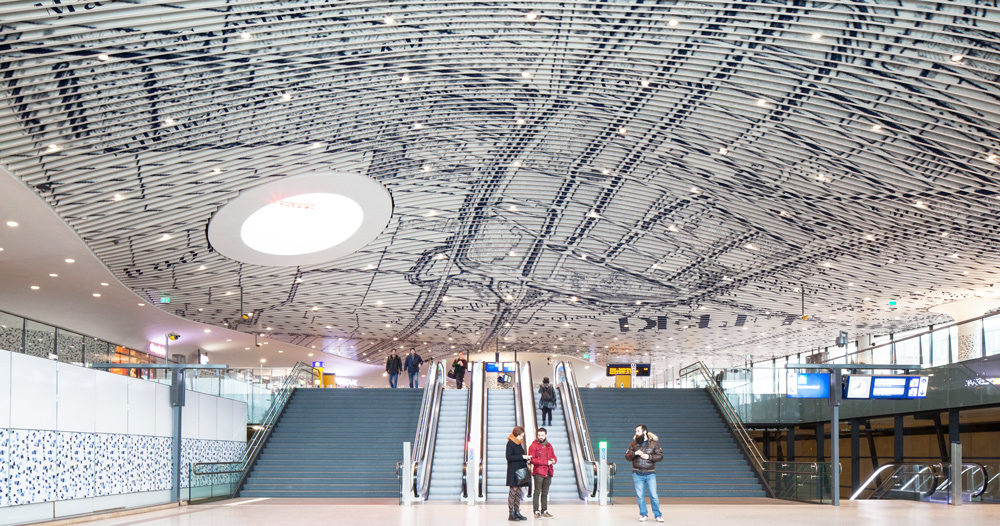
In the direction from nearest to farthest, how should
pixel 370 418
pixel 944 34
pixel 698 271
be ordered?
pixel 944 34
pixel 370 418
pixel 698 271

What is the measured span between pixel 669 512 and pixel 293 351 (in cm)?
3063

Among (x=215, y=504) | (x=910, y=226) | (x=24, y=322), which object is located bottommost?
(x=215, y=504)

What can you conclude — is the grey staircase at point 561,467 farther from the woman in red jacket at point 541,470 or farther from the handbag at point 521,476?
the handbag at point 521,476

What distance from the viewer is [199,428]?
17.3 metres

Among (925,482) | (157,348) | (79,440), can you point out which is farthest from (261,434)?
(157,348)

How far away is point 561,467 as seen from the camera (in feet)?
59.1

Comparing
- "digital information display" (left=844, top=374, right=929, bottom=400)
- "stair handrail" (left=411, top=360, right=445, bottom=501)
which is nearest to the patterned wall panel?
"stair handrail" (left=411, top=360, right=445, bottom=501)

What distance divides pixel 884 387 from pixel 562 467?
6274mm

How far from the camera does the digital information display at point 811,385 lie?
16.1 meters

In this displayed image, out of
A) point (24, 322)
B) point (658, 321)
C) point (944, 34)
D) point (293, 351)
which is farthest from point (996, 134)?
point (293, 351)

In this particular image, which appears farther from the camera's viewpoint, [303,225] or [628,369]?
[628,369]

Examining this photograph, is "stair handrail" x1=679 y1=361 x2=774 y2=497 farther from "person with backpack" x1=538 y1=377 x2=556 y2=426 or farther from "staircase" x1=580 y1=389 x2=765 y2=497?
"person with backpack" x1=538 y1=377 x2=556 y2=426

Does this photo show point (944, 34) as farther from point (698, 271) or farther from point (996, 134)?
point (698, 271)

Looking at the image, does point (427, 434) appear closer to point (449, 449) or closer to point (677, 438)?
point (449, 449)
